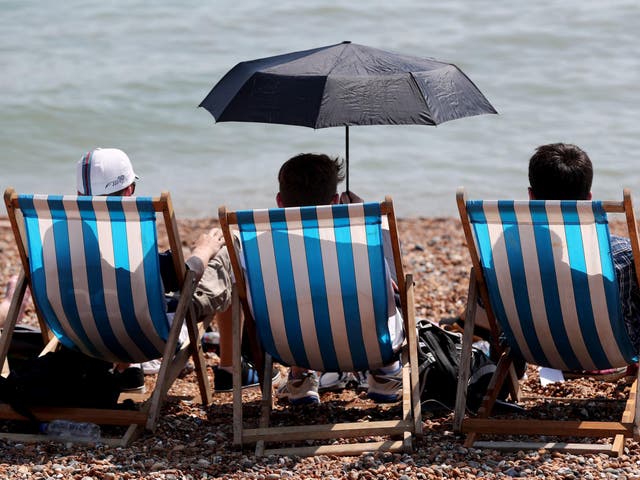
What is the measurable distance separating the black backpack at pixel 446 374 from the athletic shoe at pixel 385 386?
0.15 metres

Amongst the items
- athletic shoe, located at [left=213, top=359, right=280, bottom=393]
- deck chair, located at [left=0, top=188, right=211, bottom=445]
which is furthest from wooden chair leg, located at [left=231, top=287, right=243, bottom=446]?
athletic shoe, located at [left=213, top=359, right=280, bottom=393]

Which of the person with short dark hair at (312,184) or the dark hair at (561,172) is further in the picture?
the person with short dark hair at (312,184)

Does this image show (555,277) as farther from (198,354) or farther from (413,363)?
(198,354)

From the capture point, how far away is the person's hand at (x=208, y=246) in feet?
14.8

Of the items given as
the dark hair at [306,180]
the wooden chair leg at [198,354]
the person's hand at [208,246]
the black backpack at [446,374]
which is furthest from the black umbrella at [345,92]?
the black backpack at [446,374]

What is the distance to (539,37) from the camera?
1628 cm

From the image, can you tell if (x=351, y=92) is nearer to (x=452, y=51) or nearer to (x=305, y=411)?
(x=305, y=411)

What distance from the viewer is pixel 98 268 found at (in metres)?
4.13

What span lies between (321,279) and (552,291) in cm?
84

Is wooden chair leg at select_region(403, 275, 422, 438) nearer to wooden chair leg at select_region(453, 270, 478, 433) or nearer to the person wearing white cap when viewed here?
wooden chair leg at select_region(453, 270, 478, 433)

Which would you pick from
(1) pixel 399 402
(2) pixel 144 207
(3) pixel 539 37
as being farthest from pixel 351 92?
(3) pixel 539 37

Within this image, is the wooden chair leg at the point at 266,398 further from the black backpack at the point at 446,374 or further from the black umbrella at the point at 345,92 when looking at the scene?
the black umbrella at the point at 345,92

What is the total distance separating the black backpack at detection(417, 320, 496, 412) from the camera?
438 cm

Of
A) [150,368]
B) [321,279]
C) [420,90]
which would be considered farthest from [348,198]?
[150,368]
